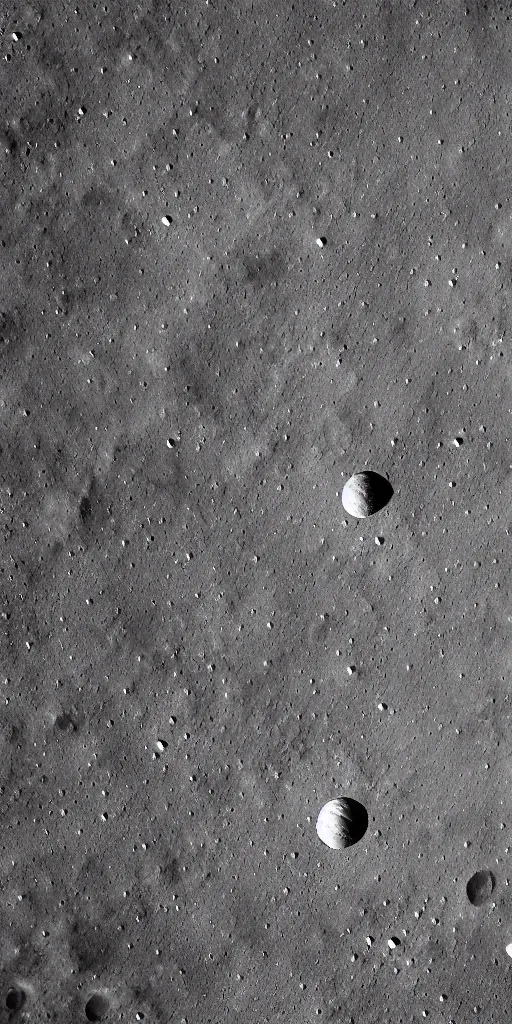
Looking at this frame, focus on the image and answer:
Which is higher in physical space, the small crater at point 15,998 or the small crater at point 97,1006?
the small crater at point 97,1006

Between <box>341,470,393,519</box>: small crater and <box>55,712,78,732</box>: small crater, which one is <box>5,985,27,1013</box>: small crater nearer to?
<box>55,712,78,732</box>: small crater

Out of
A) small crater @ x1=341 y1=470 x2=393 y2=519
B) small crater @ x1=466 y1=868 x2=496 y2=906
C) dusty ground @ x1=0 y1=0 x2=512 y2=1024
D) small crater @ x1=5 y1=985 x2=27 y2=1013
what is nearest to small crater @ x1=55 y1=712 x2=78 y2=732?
dusty ground @ x1=0 y1=0 x2=512 y2=1024

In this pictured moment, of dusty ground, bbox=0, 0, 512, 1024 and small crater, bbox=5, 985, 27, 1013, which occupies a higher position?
dusty ground, bbox=0, 0, 512, 1024

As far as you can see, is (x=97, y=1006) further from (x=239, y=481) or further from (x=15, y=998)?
(x=239, y=481)

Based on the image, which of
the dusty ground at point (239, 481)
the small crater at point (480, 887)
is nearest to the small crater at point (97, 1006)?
the dusty ground at point (239, 481)

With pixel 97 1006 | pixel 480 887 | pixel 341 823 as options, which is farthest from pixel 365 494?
pixel 97 1006

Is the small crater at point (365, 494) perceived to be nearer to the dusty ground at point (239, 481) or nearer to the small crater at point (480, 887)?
the dusty ground at point (239, 481)
